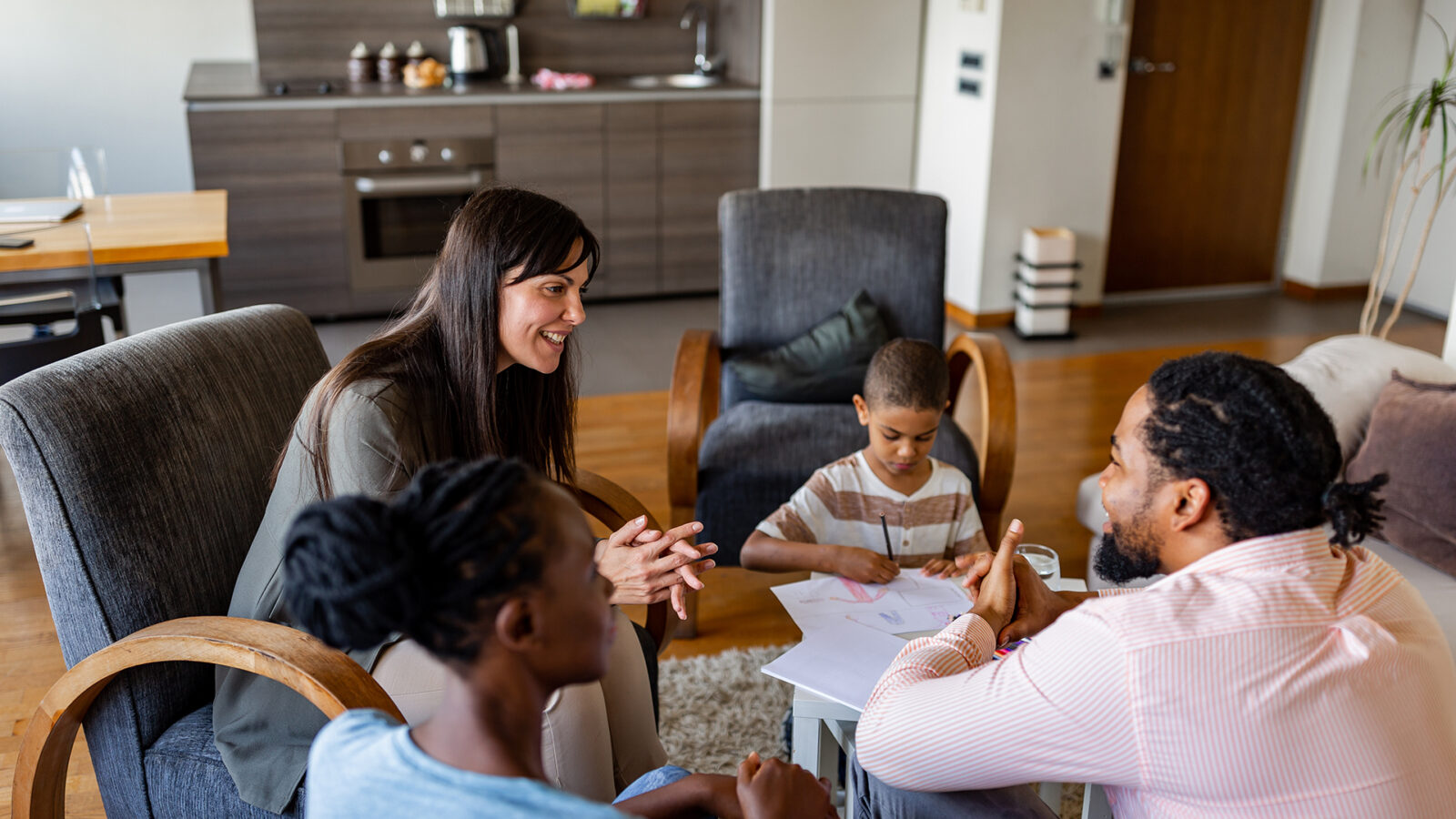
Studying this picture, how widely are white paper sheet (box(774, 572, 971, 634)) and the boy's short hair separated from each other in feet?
1.20

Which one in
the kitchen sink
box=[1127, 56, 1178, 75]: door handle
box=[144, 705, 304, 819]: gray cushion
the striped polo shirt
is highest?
box=[1127, 56, 1178, 75]: door handle

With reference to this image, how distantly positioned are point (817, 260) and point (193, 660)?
1945mm

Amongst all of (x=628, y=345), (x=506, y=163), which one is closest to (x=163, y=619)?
(x=628, y=345)

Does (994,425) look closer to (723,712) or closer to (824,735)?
(723,712)

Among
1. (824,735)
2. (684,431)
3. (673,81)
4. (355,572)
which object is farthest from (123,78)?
(355,572)

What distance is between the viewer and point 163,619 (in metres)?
1.59

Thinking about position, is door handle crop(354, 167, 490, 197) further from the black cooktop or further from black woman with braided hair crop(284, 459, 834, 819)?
black woman with braided hair crop(284, 459, 834, 819)

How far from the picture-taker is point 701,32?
5.62 meters

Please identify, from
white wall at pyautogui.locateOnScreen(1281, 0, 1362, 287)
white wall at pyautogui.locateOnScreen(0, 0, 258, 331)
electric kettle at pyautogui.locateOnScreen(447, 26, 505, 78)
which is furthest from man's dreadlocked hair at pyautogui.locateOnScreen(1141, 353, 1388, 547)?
white wall at pyautogui.locateOnScreen(1281, 0, 1362, 287)

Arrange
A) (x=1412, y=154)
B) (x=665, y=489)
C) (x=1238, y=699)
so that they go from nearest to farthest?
1. (x=1238, y=699)
2. (x=665, y=489)
3. (x=1412, y=154)

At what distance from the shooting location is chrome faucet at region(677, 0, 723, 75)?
5.57 metres

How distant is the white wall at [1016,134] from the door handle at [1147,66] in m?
0.21

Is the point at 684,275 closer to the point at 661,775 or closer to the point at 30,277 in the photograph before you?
the point at 30,277

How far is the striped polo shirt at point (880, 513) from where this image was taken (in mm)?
2172
